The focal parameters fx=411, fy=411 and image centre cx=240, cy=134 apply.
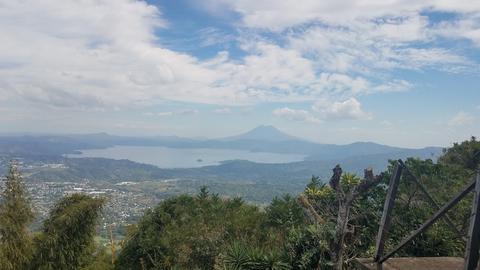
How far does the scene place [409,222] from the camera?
1164 cm

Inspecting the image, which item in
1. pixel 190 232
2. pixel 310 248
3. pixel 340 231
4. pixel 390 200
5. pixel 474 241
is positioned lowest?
pixel 190 232

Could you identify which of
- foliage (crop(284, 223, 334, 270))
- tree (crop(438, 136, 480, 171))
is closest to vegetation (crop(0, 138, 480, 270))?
foliage (crop(284, 223, 334, 270))

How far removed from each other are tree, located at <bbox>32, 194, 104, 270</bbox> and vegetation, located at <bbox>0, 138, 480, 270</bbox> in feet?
0.10

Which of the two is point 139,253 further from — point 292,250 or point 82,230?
point 292,250

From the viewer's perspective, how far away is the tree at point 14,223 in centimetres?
1216

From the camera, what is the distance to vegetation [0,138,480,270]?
29.6 feet

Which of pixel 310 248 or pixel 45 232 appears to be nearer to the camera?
pixel 310 248

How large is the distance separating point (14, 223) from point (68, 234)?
1.59 metres

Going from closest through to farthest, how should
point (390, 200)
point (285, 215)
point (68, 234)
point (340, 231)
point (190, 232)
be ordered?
point (390, 200) < point (340, 231) < point (68, 234) < point (190, 232) < point (285, 215)

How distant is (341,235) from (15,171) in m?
10.3

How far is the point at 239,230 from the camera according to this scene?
14172mm

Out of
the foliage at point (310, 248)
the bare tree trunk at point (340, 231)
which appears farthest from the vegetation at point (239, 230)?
the bare tree trunk at point (340, 231)

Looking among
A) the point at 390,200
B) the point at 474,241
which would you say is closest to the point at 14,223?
the point at 390,200

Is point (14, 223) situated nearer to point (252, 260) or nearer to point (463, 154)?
point (252, 260)
